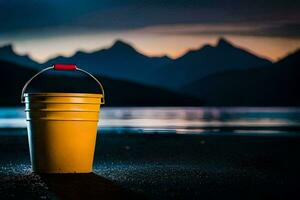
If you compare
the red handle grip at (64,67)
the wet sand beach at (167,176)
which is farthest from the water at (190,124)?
the red handle grip at (64,67)

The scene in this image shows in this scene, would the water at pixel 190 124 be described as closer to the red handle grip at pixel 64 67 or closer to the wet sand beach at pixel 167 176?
the wet sand beach at pixel 167 176

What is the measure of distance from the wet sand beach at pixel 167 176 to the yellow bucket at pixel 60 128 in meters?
0.26

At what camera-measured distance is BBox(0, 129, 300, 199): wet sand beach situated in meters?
7.54

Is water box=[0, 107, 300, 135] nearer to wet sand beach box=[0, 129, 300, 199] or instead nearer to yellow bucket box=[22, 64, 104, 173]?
wet sand beach box=[0, 129, 300, 199]

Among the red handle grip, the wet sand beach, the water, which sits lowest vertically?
the water

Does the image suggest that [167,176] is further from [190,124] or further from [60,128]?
[190,124]

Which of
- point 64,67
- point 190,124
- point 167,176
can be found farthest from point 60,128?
point 190,124

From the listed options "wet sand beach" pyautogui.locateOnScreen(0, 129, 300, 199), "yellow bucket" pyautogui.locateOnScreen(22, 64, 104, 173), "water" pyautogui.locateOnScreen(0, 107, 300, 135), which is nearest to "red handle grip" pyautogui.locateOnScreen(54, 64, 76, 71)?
"yellow bucket" pyautogui.locateOnScreen(22, 64, 104, 173)

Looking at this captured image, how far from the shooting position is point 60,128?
31.1ft

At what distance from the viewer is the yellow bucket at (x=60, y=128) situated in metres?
9.45

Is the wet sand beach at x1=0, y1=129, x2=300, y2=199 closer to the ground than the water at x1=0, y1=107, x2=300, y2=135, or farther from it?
farther from it

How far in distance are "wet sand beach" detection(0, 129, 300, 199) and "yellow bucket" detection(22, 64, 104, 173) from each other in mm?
265

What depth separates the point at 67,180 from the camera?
8.77 metres

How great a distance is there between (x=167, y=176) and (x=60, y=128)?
1.50m
